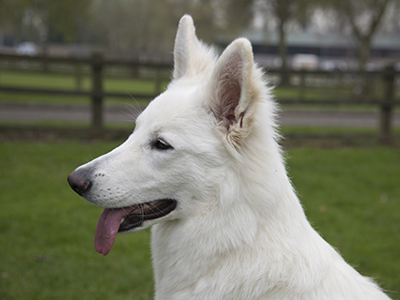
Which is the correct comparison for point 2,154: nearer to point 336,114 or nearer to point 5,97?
point 5,97

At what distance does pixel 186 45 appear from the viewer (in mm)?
2600

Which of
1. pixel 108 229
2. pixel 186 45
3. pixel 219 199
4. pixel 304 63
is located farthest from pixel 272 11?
pixel 108 229

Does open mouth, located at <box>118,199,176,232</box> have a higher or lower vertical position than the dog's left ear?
lower

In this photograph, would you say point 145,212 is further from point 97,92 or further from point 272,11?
point 272,11

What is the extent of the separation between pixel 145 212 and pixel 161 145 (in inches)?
17.0

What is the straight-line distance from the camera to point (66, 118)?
36.7ft

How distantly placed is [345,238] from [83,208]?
12.6 ft

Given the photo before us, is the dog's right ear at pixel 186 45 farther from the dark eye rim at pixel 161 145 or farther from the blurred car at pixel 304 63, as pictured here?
Result: the blurred car at pixel 304 63

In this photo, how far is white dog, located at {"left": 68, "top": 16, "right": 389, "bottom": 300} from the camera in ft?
6.82

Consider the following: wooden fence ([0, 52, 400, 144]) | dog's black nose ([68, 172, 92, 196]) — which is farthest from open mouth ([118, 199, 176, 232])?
wooden fence ([0, 52, 400, 144])

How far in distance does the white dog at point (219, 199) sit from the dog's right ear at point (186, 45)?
426 millimetres

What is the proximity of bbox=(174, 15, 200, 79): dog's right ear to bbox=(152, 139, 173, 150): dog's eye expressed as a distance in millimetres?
648

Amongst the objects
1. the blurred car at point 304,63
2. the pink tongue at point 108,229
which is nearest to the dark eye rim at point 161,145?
the pink tongue at point 108,229

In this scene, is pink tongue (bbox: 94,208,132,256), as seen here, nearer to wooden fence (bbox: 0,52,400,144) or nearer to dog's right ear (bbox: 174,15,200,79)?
dog's right ear (bbox: 174,15,200,79)
